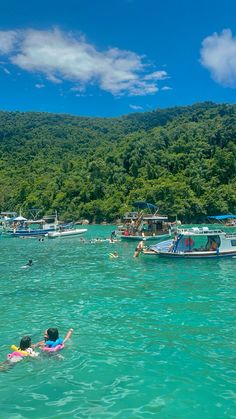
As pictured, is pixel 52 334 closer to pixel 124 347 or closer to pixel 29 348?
pixel 29 348

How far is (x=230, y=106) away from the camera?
18525cm

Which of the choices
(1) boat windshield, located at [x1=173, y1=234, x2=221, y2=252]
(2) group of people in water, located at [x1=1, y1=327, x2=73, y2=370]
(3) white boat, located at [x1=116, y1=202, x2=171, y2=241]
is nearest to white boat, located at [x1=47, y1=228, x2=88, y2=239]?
(3) white boat, located at [x1=116, y1=202, x2=171, y2=241]

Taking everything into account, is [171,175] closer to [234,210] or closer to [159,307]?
[234,210]

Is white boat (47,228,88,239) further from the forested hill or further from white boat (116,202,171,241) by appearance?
the forested hill

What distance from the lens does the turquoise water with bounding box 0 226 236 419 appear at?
9516 mm

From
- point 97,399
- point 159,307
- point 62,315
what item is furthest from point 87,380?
point 159,307

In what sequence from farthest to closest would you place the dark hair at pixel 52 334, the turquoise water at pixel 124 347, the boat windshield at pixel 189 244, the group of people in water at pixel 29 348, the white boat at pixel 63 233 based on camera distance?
the white boat at pixel 63 233, the boat windshield at pixel 189 244, the dark hair at pixel 52 334, the group of people in water at pixel 29 348, the turquoise water at pixel 124 347

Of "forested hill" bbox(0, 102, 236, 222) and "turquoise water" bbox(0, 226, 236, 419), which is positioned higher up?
"forested hill" bbox(0, 102, 236, 222)

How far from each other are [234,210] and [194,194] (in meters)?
11.5

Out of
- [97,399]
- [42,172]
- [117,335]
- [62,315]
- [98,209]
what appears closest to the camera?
[97,399]

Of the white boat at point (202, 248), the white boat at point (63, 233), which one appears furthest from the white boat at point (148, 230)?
the white boat at point (202, 248)

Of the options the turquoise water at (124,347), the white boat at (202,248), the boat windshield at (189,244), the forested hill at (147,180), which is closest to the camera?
the turquoise water at (124,347)

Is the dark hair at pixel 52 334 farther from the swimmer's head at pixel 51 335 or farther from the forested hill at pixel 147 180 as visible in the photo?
A: the forested hill at pixel 147 180

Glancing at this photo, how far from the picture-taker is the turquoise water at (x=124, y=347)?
375 inches
